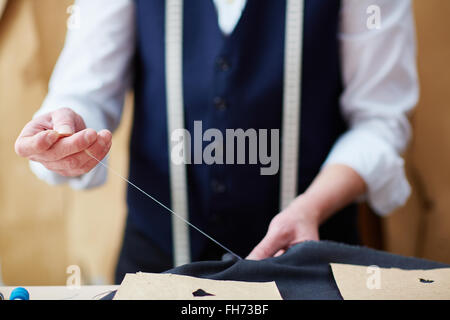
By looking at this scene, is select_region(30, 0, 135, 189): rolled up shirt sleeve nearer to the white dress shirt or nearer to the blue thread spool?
the white dress shirt

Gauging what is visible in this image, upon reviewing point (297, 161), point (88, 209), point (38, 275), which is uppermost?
point (297, 161)

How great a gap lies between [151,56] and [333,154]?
28 centimetres

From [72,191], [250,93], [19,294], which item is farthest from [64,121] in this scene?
[72,191]

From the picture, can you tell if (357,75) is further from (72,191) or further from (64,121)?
(72,191)

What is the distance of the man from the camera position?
1.74 ft

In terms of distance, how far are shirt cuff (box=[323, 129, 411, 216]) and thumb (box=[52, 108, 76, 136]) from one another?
1.09 ft

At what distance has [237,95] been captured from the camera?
54 centimetres

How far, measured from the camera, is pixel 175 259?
1.95ft

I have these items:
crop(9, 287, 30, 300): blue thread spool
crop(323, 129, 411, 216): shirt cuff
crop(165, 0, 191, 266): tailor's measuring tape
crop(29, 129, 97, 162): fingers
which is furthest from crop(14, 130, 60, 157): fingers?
crop(323, 129, 411, 216): shirt cuff

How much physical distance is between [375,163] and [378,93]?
0.11 m

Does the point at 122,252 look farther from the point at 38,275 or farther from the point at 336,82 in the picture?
the point at 336,82

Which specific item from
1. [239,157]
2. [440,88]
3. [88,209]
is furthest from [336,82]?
[88,209]

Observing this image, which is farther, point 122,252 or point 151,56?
point 122,252
